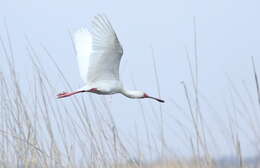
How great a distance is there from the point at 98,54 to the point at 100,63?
0.19 ft

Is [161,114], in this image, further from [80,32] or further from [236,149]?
[80,32]

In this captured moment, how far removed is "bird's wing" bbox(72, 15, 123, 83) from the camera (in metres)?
2.34

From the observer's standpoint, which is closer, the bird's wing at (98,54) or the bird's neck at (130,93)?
the bird's wing at (98,54)

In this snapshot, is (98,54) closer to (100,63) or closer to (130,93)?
(100,63)

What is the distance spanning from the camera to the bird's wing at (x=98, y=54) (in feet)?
7.68

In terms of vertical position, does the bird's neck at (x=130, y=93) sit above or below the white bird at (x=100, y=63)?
below

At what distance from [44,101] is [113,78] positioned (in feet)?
1.34

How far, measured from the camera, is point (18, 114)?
2.32 m

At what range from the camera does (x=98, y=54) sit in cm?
244

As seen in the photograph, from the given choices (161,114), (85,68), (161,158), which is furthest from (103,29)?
(161,158)

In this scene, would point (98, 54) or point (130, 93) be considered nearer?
point (98, 54)

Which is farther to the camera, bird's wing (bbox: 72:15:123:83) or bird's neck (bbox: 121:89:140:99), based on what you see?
bird's neck (bbox: 121:89:140:99)

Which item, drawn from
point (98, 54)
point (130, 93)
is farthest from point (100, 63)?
point (130, 93)

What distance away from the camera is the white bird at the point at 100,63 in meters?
2.37
